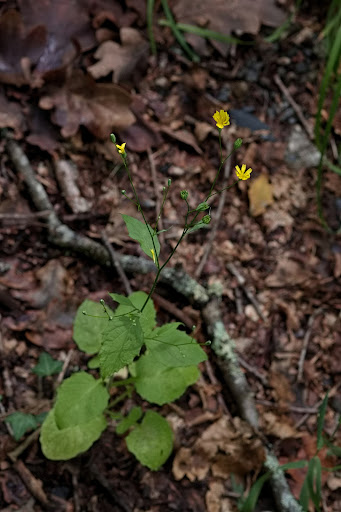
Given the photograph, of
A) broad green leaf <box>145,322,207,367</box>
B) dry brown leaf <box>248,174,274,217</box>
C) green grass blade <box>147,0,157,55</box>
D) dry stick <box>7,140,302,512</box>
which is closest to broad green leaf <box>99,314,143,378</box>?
broad green leaf <box>145,322,207,367</box>

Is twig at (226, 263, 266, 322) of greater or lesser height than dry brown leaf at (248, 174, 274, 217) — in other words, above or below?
below

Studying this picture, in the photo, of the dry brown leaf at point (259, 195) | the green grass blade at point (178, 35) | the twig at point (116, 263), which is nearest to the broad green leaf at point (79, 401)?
the twig at point (116, 263)

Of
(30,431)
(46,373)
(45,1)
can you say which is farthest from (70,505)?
(45,1)

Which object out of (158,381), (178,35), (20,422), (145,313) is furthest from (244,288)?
(178,35)

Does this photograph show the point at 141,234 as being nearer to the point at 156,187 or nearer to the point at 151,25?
Result: the point at 156,187

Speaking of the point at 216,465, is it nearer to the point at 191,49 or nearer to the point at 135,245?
the point at 135,245

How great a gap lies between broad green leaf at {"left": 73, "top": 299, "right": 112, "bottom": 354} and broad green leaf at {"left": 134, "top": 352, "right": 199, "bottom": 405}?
21 centimetres

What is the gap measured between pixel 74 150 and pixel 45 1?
2.99 ft

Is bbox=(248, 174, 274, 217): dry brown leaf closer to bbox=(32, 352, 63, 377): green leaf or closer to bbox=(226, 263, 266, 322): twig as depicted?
bbox=(226, 263, 266, 322): twig

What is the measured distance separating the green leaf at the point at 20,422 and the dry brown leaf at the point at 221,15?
2576 millimetres

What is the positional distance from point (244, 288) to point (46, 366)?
47.5 inches

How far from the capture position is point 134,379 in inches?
75.3

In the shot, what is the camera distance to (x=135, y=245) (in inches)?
104

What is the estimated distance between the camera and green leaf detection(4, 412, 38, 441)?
76.0 inches
